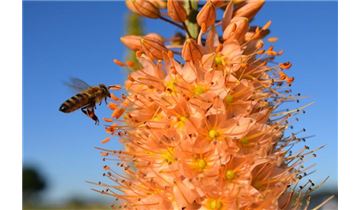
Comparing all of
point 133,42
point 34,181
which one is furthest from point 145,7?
point 34,181

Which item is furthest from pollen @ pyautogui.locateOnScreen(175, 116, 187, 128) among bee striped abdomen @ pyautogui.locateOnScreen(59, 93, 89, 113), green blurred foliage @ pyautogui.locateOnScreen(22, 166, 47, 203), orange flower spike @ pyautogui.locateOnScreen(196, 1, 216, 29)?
green blurred foliage @ pyautogui.locateOnScreen(22, 166, 47, 203)

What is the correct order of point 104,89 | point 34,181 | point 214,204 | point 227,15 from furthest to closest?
point 34,181
point 104,89
point 227,15
point 214,204

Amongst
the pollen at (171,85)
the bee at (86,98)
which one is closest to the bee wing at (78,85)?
the bee at (86,98)

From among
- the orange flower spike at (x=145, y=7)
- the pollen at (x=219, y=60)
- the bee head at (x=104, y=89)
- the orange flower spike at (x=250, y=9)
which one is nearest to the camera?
the pollen at (x=219, y=60)

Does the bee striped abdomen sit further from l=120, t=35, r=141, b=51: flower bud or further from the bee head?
l=120, t=35, r=141, b=51: flower bud

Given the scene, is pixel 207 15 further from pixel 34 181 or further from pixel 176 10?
pixel 34 181

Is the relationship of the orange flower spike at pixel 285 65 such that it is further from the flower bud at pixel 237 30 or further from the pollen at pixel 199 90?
the pollen at pixel 199 90
